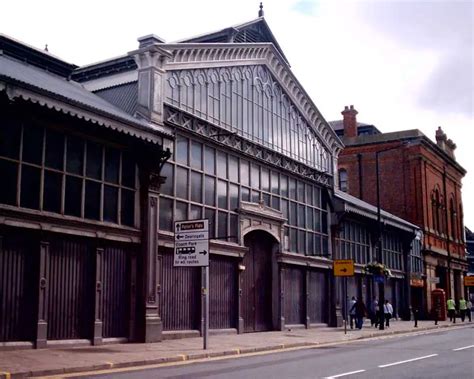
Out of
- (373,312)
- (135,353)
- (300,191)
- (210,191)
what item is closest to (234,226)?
(210,191)

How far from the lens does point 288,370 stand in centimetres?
1401

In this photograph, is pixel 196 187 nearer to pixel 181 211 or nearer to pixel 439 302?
pixel 181 211

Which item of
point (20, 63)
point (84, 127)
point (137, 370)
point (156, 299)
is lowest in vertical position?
point (137, 370)

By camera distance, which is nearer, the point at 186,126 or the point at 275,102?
the point at 186,126

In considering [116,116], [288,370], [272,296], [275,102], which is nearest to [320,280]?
[272,296]

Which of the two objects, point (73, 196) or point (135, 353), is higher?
point (73, 196)

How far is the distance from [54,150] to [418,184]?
37632mm

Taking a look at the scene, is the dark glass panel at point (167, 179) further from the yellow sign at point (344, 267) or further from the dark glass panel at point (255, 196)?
the yellow sign at point (344, 267)

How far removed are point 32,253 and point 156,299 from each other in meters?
5.01

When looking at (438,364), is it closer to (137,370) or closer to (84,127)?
(137,370)

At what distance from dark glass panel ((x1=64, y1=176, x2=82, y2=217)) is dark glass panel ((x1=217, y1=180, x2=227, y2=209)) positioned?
7.52m

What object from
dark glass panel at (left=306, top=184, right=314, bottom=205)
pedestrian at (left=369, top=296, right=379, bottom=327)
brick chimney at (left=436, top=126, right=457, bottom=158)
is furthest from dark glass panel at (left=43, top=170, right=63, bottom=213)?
brick chimney at (left=436, top=126, right=457, bottom=158)

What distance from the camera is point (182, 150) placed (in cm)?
2375

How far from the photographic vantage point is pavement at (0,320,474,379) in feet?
44.5
